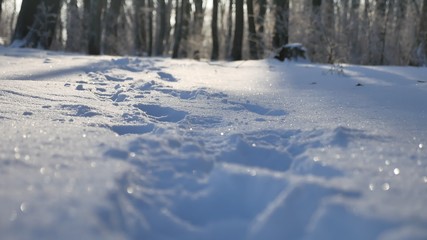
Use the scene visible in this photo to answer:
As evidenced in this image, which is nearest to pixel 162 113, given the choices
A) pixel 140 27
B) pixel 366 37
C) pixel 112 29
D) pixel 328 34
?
pixel 328 34

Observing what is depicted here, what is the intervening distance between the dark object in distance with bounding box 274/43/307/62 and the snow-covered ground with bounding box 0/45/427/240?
4.79 meters

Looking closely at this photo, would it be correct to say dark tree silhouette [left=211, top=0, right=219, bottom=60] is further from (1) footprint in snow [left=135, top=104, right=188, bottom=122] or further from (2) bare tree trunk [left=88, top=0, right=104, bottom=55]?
(1) footprint in snow [left=135, top=104, right=188, bottom=122]

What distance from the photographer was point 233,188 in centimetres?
122

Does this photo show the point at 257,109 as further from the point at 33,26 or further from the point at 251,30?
the point at 251,30

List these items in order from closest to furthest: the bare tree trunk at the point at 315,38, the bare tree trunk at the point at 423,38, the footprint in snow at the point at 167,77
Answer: the footprint in snow at the point at 167,77 < the bare tree trunk at the point at 423,38 < the bare tree trunk at the point at 315,38

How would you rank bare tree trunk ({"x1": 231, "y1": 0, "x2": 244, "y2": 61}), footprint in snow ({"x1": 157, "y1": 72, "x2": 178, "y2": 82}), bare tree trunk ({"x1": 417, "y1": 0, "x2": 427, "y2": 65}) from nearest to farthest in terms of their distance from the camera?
footprint in snow ({"x1": 157, "y1": 72, "x2": 178, "y2": 82}) < bare tree trunk ({"x1": 417, "y1": 0, "x2": 427, "y2": 65}) < bare tree trunk ({"x1": 231, "y1": 0, "x2": 244, "y2": 61})

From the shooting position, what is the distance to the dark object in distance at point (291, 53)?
7.10 meters

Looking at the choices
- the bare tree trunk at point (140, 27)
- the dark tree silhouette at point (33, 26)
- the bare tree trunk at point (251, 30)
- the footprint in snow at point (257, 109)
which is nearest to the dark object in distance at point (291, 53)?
the bare tree trunk at point (251, 30)

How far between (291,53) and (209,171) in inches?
241

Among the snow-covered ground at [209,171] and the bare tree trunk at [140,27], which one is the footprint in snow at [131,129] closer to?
the snow-covered ground at [209,171]

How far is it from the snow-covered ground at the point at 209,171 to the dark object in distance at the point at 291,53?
15.7ft

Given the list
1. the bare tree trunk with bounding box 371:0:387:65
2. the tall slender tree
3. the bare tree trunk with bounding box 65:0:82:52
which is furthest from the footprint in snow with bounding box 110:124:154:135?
the bare tree trunk with bounding box 65:0:82:52

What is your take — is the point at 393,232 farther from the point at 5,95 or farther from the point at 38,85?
the point at 38,85

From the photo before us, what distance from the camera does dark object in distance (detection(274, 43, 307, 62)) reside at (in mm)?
7098
